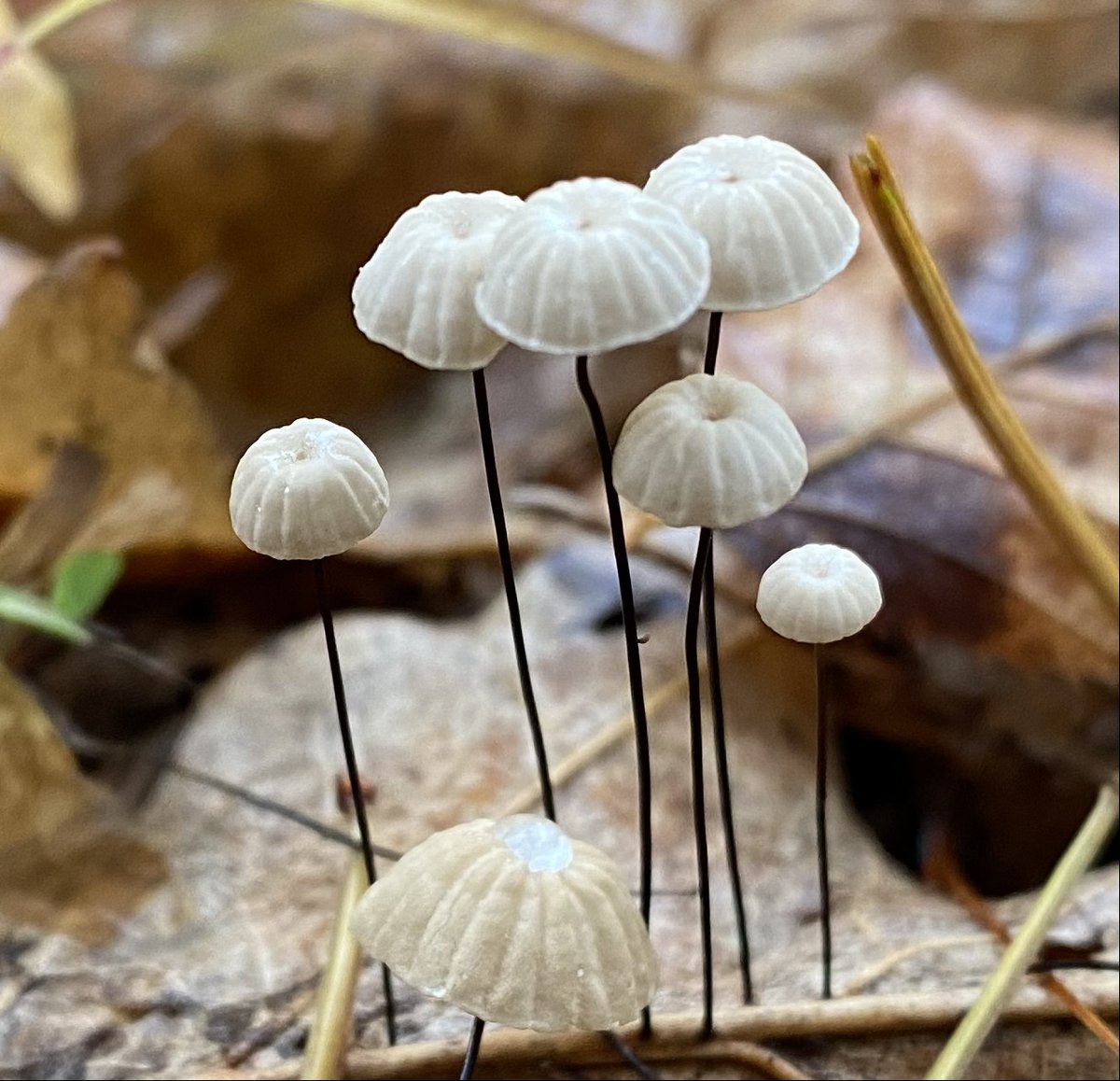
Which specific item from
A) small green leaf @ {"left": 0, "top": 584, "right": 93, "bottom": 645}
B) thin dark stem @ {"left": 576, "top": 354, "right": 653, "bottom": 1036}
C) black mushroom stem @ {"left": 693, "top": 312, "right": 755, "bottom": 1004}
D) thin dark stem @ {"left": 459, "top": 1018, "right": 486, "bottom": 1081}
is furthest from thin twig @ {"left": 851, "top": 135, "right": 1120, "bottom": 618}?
small green leaf @ {"left": 0, "top": 584, "right": 93, "bottom": 645}

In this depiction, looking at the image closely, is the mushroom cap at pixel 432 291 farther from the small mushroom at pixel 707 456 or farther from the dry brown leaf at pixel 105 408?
the dry brown leaf at pixel 105 408

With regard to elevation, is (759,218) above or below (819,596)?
above

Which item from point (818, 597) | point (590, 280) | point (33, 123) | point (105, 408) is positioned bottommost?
point (818, 597)

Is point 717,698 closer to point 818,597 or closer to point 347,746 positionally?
point 818,597

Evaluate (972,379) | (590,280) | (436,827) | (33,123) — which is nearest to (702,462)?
(590,280)

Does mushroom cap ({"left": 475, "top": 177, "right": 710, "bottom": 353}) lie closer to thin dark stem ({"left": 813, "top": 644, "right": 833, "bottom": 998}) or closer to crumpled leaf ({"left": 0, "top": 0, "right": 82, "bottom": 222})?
thin dark stem ({"left": 813, "top": 644, "right": 833, "bottom": 998})

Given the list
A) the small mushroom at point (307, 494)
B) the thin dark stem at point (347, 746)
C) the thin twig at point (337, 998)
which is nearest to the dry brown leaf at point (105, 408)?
the thin twig at point (337, 998)
